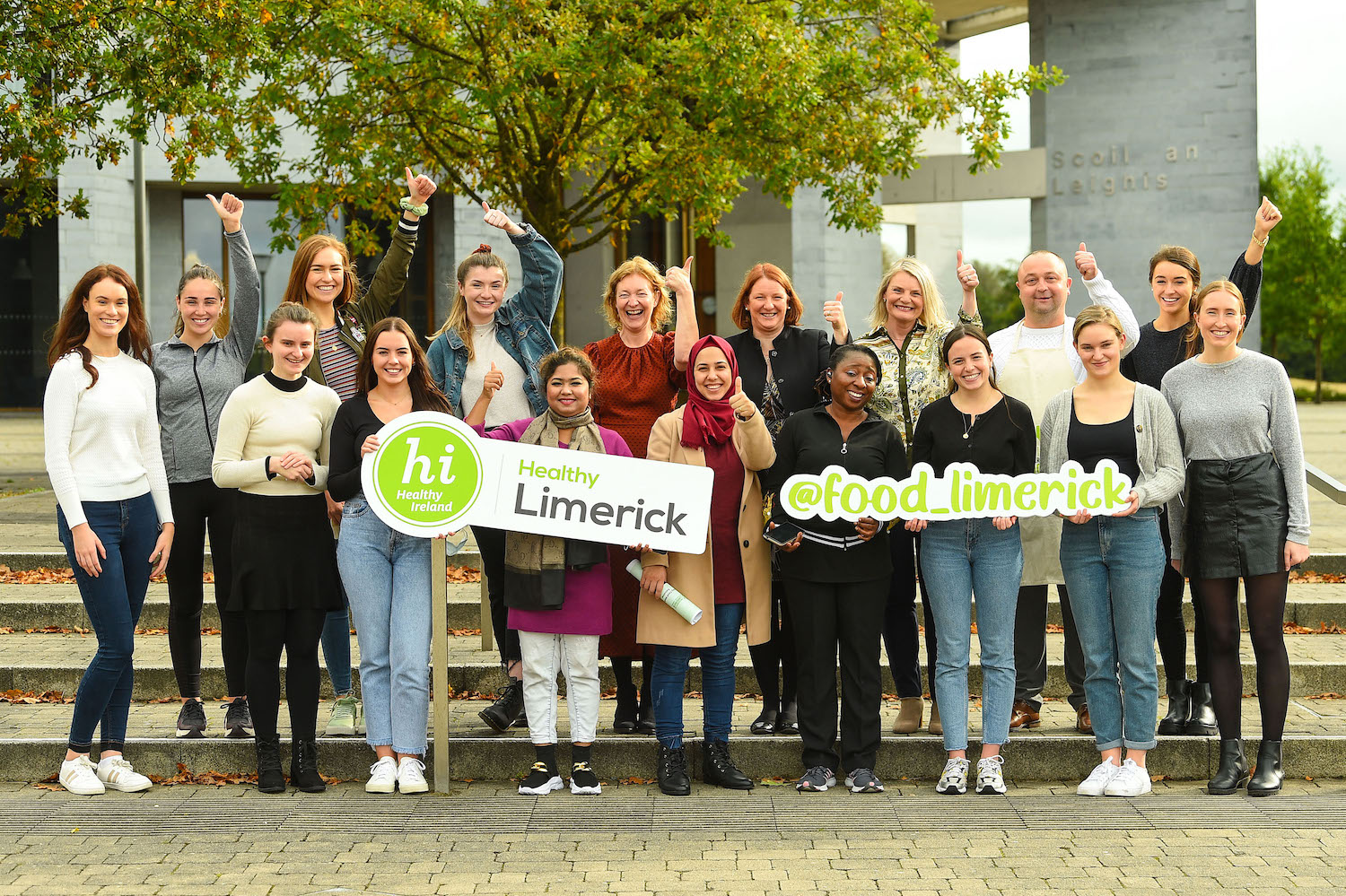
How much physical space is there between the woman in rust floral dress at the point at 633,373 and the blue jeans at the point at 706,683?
1.20 ft

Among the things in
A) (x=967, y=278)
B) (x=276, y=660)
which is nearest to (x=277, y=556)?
(x=276, y=660)

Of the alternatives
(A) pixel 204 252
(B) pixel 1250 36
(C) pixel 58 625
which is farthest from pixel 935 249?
(C) pixel 58 625

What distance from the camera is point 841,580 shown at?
563 cm

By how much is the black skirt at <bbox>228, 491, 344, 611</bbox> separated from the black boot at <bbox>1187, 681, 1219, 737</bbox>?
411cm

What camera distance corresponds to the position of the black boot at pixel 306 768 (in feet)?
18.6

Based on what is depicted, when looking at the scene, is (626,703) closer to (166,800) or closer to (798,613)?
(798,613)

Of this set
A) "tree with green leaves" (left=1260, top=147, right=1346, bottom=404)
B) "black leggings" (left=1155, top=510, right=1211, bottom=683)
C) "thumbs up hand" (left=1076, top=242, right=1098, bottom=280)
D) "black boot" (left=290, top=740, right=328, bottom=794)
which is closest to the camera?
"black boot" (left=290, top=740, right=328, bottom=794)

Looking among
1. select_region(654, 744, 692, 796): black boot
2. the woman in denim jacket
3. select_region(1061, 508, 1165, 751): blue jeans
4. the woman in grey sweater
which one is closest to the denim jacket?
→ the woman in denim jacket

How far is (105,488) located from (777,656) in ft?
10.2

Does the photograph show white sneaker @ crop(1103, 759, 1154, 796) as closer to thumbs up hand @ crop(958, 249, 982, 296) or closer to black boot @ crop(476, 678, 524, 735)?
thumbs up hand @ crop(958, 249, 982, 296)

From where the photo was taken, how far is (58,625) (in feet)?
28.0

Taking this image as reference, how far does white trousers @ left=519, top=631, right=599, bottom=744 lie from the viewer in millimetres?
5625

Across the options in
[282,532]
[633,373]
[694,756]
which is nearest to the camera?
[282,532]

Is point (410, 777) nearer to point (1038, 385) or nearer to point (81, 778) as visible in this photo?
point (81, 778)
